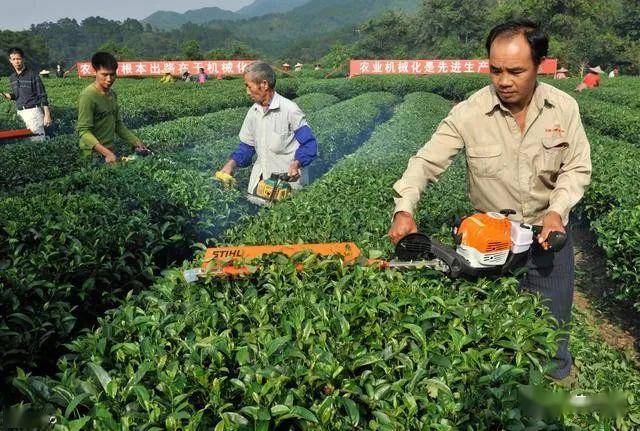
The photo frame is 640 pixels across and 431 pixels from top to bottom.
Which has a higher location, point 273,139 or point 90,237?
point 273,139

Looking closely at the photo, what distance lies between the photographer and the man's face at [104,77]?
18.9 ft

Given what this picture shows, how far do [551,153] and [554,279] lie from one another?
70 centimetres

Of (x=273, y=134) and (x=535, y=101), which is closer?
(x=535, y=101)

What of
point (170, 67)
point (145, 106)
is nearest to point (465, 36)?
point (170, 67)

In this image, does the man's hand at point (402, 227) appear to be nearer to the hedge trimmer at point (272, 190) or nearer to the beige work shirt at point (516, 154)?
the beige work shirt at point (516, 154)

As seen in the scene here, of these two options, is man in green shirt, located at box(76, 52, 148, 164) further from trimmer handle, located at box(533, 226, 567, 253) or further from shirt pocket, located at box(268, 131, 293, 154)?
trimmer handle, located at box(533, 226, 567, 253)

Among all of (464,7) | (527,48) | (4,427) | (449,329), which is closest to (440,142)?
(527,48)

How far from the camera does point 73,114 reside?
46.2 ft

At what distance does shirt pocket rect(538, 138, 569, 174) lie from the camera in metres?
2.77

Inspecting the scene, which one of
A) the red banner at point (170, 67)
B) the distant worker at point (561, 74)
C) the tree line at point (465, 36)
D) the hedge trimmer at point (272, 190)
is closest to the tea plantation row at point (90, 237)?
the hedge trimmer at point (272, 190)

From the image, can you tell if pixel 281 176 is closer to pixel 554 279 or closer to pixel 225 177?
pixel 225 177

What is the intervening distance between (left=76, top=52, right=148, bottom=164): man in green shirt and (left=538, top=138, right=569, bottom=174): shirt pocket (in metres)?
4.34

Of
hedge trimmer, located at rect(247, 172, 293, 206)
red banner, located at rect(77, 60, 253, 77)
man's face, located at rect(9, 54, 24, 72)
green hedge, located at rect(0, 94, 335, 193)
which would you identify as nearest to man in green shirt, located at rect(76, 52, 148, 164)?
green hedge, located at rect(0, 94, 335, 193)

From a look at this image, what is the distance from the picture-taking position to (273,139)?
523 centimetres
